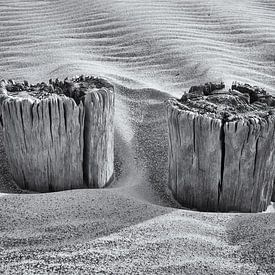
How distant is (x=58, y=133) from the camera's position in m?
2.66

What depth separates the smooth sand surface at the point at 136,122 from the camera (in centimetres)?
219

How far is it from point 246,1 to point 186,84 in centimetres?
295

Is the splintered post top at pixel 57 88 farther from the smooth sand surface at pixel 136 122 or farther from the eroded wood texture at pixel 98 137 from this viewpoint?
the smooth sand surface at pixel 136 122

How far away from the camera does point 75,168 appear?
2760mm

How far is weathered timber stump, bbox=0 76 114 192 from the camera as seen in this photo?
2615mm

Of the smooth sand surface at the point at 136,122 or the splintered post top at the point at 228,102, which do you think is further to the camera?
the splintered post top at the point at 228,102

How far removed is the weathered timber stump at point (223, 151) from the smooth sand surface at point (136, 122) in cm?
14

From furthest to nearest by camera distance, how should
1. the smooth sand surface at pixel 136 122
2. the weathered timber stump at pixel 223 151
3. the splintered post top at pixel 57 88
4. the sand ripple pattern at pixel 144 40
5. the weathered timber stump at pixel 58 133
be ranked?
1. the sand ripple pattern at pixel 144 40
2. the splintered post top at pixel 57 88
3. the weathered timber stump at pixel 58 133
4. the weathered timber stump at pixel 223 151
5. the smooth sand surface at pixel 136 122

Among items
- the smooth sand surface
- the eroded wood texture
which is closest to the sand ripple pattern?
the smooth sand surface

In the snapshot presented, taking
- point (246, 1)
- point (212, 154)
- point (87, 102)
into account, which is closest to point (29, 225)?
point (87, 102)

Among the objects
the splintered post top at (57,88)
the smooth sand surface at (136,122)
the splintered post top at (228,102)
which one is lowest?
the smooth sand surface at (136,122)

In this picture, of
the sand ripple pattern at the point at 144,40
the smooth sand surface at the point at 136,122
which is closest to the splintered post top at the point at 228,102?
the smooth sand surface at the point at 136,122

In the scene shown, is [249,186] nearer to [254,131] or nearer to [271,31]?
[254,131]

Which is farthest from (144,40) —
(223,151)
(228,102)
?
(223,151)
